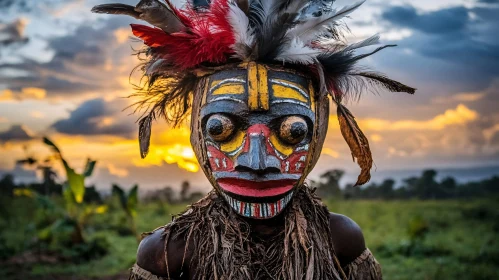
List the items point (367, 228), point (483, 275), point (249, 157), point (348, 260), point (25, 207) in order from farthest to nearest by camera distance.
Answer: point (25, 207) < point (367, 228) < point (483, 275) < point (348, 260) < point (249, 157)

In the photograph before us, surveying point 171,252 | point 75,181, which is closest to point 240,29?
point 171,252

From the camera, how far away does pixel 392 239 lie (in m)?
8.16

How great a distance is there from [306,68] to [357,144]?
1.75 feet

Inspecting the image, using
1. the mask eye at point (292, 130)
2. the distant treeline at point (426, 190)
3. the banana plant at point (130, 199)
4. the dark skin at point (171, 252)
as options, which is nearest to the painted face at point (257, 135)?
the mask eye at point (292, 130)

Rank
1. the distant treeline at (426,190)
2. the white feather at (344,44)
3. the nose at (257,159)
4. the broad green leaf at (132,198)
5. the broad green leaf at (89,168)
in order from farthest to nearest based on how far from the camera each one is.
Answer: the distant treeline at (426,190) < the broad green leaf at (89,168) < the broad green leaf at (132,198) < the white feather at (344,44) < the nose at (257,159)

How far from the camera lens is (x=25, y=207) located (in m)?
10.6

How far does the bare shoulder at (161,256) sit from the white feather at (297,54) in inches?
38.7

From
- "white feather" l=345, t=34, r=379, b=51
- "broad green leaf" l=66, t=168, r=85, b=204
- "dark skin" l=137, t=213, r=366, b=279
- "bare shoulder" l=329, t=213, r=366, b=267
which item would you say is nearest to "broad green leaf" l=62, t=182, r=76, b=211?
"broad green leaf" l=66, t=168, r=85, b=204

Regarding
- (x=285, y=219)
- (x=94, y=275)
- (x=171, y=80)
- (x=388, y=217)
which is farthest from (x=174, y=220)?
(x=388, y=217)

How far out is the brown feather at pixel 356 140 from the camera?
258 cm

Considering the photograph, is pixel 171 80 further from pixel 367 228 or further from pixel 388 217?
pixel 388 217

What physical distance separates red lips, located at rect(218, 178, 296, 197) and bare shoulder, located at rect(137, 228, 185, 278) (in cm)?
39

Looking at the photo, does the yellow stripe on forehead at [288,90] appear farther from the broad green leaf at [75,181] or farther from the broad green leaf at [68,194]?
the broad green leaf at [68,194]

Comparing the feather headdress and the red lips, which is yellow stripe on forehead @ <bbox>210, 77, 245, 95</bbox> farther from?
the red lips
